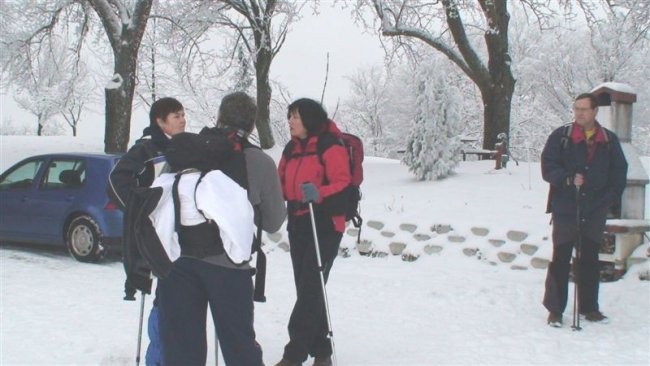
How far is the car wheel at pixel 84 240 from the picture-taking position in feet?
29.7

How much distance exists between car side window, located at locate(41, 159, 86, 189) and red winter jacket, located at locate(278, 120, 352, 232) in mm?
5170

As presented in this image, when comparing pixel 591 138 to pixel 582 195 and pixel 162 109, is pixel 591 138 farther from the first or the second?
pixel 162 109

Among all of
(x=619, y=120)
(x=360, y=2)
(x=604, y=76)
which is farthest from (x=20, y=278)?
(x=604, y=76)

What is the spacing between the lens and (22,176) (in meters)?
10.0

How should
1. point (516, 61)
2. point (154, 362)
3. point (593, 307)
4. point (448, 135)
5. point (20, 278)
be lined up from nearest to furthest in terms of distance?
1. point (154, 362)
2. point (593, 307)
3. point (20, 278)
4. point (448, 135)
5. point (516, 61)

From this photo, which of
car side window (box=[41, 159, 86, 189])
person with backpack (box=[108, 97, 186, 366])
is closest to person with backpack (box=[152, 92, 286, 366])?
person with backpack (box=[108, 97, 186, 366])

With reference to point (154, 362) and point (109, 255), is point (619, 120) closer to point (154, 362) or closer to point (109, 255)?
point (154, 362)

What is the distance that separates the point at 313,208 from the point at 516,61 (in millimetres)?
35594

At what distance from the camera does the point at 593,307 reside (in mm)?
6195

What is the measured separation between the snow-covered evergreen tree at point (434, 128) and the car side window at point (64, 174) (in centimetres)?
504

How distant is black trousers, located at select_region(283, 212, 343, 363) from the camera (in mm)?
4871

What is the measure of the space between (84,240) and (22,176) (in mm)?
1694

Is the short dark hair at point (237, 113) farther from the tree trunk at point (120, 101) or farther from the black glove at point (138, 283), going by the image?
the tree trunk at point (120, 101)

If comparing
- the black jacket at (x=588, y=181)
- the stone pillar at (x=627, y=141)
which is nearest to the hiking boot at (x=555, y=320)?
the black jacket at (x=588, y=181)
